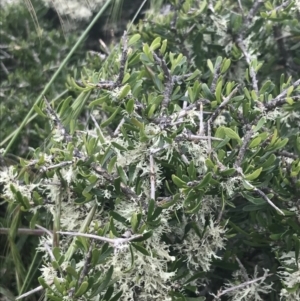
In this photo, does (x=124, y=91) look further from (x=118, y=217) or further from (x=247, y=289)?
(x=247, y=289)

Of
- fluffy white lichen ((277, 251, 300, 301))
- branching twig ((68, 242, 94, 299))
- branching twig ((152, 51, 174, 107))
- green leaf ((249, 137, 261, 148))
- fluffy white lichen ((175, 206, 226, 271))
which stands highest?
branching twig ((152, 51, 174, 107))

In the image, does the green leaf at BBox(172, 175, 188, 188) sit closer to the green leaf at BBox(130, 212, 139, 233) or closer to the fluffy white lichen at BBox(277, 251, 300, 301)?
the green leaf at BBox(130, 212, 139, 233)

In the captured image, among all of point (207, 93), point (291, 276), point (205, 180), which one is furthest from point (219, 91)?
point (291, 276)

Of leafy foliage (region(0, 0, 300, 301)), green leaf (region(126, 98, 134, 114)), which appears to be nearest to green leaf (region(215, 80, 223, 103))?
leafy foliage (region(0, 0, 300, 301))

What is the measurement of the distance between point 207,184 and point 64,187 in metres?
0.20

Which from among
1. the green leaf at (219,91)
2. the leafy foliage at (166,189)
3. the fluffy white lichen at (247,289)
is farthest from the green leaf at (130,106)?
the fluffy white lichen at (247,289)

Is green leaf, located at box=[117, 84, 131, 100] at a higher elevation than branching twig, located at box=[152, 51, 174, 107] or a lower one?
higher

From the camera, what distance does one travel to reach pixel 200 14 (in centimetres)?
73

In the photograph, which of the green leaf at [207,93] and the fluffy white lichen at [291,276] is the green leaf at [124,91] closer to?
the green leaf at [207,93]

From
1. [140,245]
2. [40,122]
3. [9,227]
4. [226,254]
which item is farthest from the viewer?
[40,122]

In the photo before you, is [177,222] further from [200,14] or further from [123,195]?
[200,14]

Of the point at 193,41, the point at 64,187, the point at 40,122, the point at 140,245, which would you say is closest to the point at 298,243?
the point at 140,245

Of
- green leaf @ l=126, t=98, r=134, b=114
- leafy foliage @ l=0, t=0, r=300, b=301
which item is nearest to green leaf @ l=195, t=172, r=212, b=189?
leafy foliage @ l=0, t=0, r=300, b=301

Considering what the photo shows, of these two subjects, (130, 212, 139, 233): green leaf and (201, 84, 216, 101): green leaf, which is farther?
(201, 84, 216, 101): green leaf
